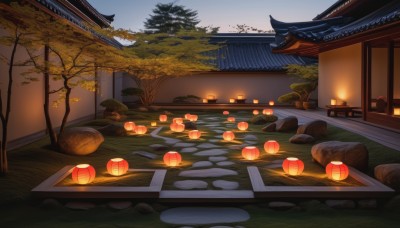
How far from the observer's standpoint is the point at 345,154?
238 inches

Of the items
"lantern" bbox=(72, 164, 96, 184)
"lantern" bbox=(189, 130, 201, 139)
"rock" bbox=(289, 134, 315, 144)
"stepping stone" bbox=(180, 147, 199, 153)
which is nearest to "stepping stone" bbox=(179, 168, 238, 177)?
"lantern" bbox=(72, 164, 96, 184)

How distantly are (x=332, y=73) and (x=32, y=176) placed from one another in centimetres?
1204

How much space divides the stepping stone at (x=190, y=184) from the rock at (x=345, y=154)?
2160 mm

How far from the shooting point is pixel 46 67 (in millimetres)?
6914

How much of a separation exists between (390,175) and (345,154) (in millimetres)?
949

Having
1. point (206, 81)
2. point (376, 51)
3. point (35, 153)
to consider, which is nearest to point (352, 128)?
point (376, 51)

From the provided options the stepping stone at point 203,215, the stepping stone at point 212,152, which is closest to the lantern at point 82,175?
the stepping stone at point 203,215

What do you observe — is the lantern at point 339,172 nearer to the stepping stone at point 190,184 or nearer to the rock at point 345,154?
the rock at point 345,154

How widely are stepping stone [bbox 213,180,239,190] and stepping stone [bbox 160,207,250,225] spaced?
573mm

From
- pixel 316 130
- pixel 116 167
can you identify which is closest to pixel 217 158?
pixel 116 167

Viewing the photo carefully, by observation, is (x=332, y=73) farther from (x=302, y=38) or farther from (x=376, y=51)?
(x=302, y=38)

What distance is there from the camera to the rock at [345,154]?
599cm

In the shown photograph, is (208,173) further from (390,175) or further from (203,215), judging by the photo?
(390,175)

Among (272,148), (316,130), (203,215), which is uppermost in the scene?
(316,130)
